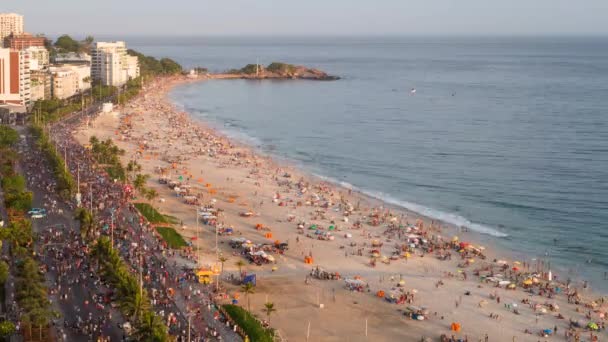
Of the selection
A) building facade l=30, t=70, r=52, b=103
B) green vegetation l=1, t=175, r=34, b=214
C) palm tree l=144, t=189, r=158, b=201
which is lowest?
palm tree l=144, t=189, r=158, b=201

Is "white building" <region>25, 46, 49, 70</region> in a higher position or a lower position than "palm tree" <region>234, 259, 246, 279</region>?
higher

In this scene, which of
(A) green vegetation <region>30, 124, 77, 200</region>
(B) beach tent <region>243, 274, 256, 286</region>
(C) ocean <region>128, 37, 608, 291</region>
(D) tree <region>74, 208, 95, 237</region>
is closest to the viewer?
(B) beach tent <region>243, 274, 256, 286</region>

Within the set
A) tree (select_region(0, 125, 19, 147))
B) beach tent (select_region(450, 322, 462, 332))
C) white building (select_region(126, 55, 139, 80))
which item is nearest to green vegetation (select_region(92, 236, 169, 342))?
beach tent (select_region(450, 322, 462, 332))

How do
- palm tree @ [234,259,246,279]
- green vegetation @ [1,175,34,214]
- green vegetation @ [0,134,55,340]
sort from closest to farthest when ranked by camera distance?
green vegetation @ [0,134,55,340] → palm tree @ [234,259,246,279] → green vegetation @ [1,175,34,214]

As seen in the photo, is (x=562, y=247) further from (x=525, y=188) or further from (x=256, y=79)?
(x=256, y=79)

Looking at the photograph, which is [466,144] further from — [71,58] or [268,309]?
[71,58]

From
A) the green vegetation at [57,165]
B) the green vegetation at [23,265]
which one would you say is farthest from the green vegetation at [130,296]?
the green vegetation at [57,165]

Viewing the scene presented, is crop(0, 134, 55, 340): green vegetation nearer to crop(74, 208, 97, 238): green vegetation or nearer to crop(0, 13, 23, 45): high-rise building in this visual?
crop(74, 208, 97, 238): green vegetation
